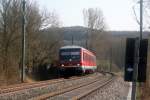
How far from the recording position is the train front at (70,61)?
1937 inches

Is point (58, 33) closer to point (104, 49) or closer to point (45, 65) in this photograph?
point (45, 65)

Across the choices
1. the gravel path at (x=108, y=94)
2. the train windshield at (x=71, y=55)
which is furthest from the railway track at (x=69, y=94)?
the train windshield at (x=71, y=55)

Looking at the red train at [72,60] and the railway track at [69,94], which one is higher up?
the red train at [72,60]

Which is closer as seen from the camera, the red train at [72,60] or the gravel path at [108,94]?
the gravel path at [108,94]

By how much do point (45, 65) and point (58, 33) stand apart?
35.6 ft

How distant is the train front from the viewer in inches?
1937

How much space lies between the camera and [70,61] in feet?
163

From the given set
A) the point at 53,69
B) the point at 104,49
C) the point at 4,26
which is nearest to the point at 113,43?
the point at 104,49

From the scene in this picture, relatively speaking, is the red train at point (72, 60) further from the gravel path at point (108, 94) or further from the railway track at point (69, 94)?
the railway track at point (69, 94)

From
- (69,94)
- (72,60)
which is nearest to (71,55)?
(72,60)

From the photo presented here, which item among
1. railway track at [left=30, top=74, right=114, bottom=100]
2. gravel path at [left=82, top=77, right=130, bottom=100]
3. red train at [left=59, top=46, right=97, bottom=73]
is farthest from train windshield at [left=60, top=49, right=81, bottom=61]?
railway track at [left=30, top=74, right=114, bottom=100]

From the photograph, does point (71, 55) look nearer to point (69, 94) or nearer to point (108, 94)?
point (108, 94)

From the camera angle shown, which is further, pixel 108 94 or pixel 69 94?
pixel 108 94

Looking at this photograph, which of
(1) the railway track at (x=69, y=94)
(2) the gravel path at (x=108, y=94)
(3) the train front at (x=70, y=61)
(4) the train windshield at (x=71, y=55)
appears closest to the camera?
(1) the railway track at (x=69, y=94)
